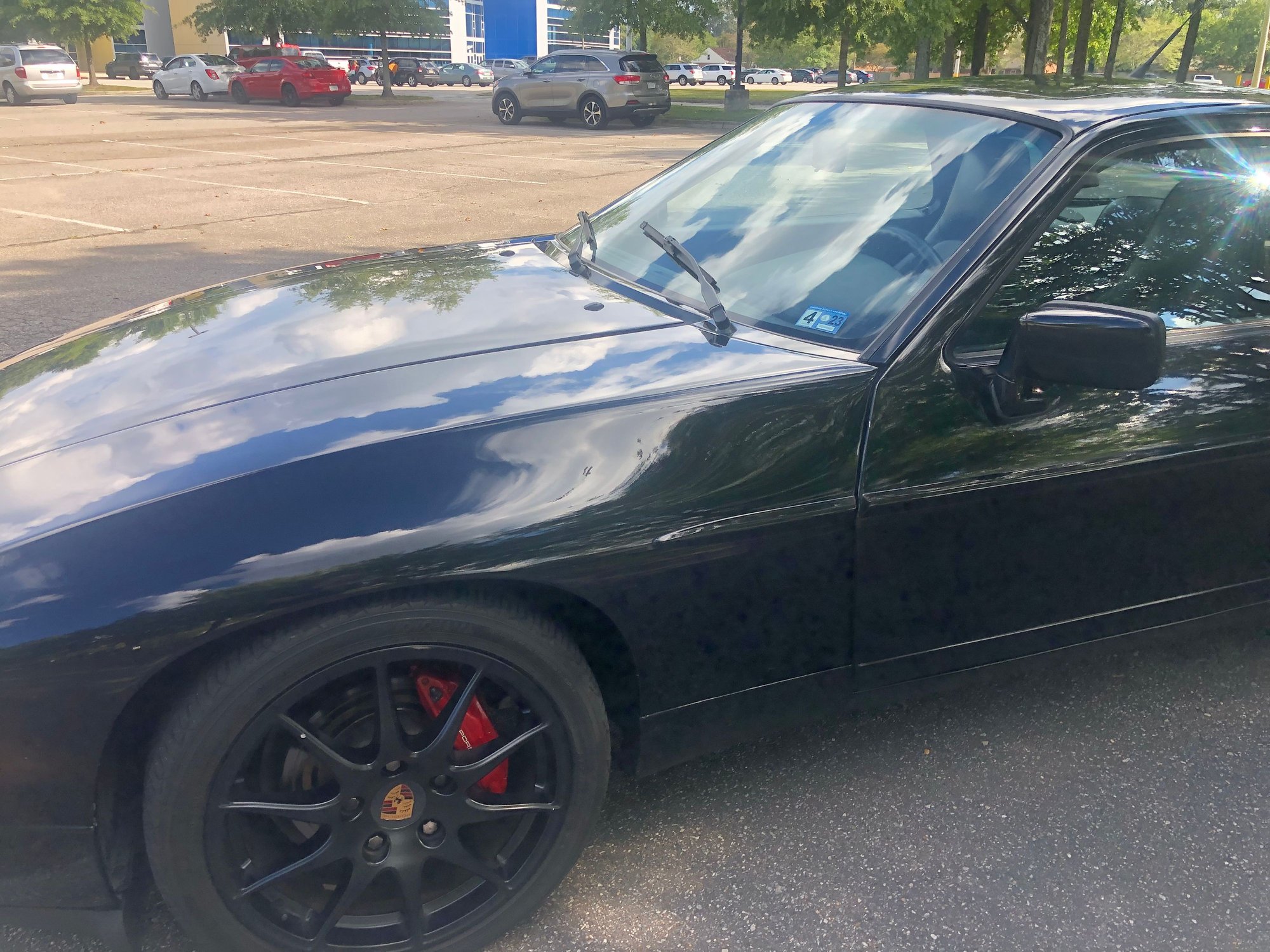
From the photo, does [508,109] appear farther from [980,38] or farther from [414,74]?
[414,74]

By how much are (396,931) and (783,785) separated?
95 centimetres

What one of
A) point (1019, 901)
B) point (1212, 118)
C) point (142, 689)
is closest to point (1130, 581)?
point (1019, 901)

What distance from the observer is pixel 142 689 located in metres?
1.59

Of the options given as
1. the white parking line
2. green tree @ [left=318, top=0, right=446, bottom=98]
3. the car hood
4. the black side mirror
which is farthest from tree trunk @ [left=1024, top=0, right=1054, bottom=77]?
the black side mirror

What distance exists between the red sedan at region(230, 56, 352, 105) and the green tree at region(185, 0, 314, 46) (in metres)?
6.64

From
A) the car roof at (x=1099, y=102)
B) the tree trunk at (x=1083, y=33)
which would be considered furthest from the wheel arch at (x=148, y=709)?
the tree trunk at (x=1083, y=33)

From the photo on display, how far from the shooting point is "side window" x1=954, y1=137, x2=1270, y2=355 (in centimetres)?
222

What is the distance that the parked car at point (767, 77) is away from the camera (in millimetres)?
73625

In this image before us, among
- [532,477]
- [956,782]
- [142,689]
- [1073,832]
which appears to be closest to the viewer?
[142,689]

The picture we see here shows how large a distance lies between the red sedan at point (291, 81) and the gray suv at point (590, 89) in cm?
830

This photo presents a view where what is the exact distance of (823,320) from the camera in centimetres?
220

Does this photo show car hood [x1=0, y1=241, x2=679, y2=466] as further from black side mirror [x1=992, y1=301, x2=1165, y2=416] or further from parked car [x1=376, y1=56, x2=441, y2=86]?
parked car [x1=376, y1=56, x2=441, y2=86]

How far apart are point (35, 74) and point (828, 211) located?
111 feet

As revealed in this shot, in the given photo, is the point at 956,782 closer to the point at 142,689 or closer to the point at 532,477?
the point at 532,477
